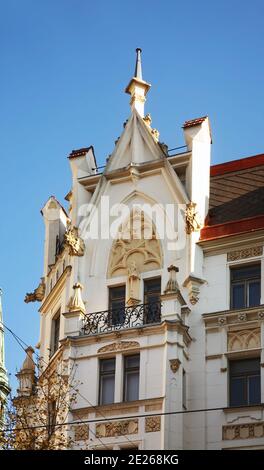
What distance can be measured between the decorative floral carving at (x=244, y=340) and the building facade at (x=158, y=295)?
5 cm

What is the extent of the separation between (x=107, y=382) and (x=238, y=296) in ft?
16.9

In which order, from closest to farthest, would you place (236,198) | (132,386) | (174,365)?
(174,365) → (132,386) → (236,198)

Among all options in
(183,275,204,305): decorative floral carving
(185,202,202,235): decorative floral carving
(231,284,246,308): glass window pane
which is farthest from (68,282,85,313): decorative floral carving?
(231,284,246,308): glass window pane

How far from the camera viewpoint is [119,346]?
143 feet

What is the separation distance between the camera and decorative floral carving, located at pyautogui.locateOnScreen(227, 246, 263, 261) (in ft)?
147

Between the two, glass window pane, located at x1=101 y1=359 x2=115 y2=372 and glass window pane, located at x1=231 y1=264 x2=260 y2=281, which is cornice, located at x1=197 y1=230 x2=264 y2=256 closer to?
glass window pane, located at x1=231 y1=264 x2=260 y2=281

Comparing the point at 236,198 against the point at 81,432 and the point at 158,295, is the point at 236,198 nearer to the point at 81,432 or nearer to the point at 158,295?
the point at 158,295

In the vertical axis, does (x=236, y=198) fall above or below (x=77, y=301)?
above

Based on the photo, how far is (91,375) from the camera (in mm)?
43594

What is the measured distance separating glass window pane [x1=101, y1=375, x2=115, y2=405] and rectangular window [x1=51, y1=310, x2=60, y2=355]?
4.14m

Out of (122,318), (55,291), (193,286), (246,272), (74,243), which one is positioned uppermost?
(74,243)

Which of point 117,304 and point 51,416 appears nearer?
point 51,416

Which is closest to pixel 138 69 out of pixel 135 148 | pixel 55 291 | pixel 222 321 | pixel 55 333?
pixel 135 148
